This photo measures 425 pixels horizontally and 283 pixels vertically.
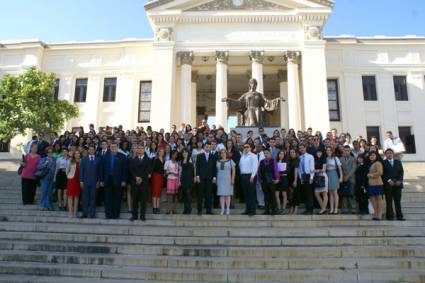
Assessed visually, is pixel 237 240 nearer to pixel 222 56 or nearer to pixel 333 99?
pixel 222 56

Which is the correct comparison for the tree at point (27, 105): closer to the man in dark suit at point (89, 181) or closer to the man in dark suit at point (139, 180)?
the man in dark suit at point (89, 181)

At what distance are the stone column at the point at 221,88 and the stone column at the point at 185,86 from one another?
1892 mm

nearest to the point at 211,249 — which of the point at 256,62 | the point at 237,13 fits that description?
the point at 256,62

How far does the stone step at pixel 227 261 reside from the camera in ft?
20.1

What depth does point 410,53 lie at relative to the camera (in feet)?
86.8

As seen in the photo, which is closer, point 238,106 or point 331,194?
point 331,194

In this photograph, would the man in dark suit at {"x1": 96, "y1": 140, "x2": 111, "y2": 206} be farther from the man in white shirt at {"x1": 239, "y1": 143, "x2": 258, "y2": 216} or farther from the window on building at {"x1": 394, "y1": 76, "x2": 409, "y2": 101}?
the window on building at {"x1": 394, "y1": 76, "x2": 409, "y2": 101}

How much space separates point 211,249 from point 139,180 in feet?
9.11

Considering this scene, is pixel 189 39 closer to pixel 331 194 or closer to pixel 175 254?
pixel 331 194

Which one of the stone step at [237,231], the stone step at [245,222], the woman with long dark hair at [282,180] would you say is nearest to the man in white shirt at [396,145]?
the stone step at [245,222]

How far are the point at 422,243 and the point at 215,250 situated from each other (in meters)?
4.17

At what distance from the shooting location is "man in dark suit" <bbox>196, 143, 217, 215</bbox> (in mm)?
8789

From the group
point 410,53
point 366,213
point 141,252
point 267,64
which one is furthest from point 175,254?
point 410,53

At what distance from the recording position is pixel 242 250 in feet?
21.5
